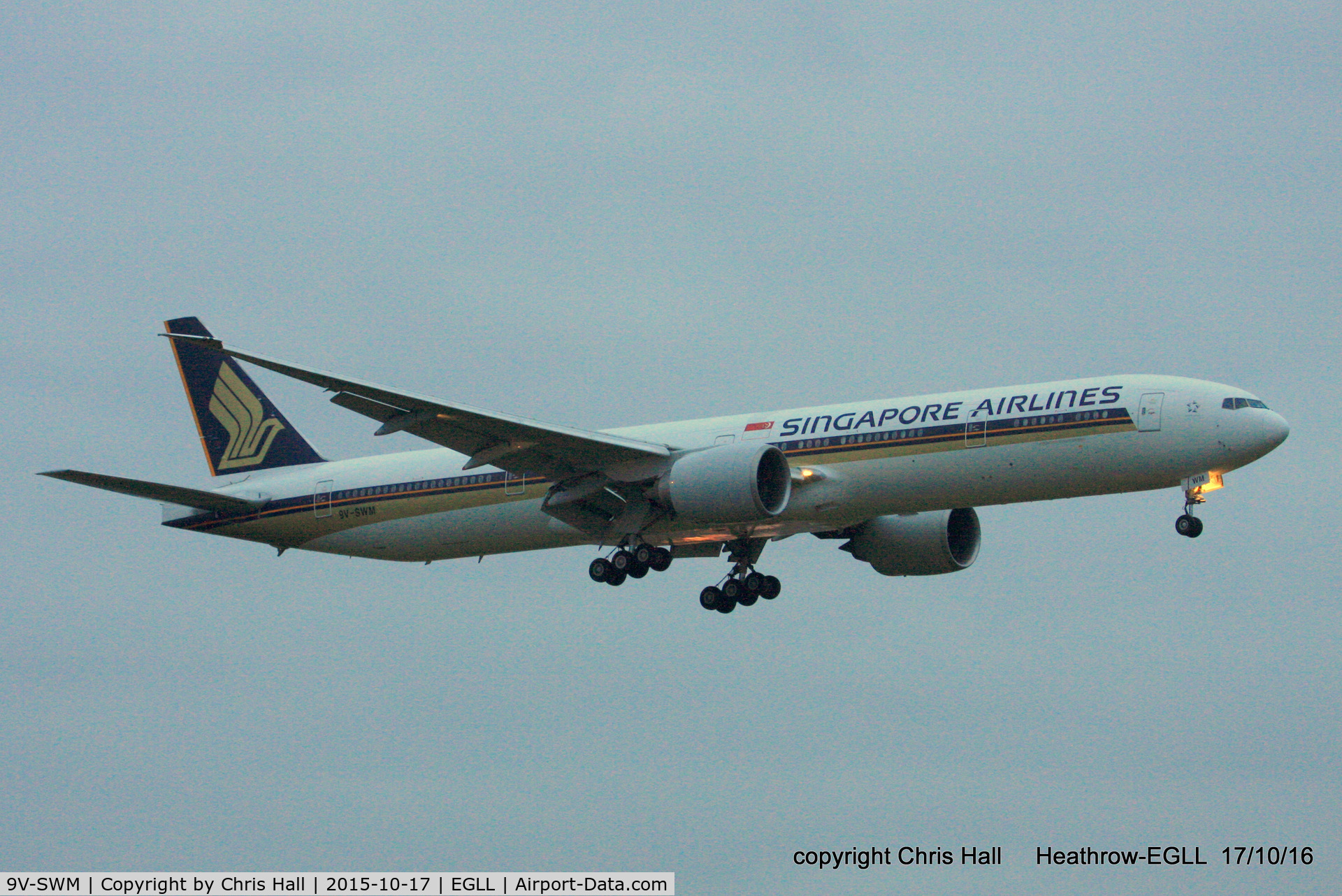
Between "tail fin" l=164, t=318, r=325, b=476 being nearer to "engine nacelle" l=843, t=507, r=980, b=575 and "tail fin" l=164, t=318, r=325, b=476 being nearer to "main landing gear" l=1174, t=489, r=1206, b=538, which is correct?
"engine nacelle" l=843, t=507, r=980, b=575

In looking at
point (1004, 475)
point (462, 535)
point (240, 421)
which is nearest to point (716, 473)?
point (1004, 475)

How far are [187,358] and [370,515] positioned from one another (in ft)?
30.0

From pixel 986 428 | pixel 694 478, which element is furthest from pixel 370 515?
pixel 986 428

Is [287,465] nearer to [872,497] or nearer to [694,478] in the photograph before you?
[694,478]

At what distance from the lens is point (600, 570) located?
42156 mm

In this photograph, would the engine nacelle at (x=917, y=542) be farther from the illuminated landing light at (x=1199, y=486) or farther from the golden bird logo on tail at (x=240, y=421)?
the golden bird logo on tail at (x=240, y=421)

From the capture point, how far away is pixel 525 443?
133 feet

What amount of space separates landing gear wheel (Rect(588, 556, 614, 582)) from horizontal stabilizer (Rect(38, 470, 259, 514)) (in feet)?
34.0

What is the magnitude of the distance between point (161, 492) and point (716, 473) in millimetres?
15179

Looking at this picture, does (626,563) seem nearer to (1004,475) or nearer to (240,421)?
(1004,475)

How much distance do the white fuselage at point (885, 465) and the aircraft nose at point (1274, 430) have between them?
36mm

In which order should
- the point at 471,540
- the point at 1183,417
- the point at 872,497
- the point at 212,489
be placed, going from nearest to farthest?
1. the point at 1183,417
2. the point at 872,497
3. the point at 471,540
4. the point at 212,489

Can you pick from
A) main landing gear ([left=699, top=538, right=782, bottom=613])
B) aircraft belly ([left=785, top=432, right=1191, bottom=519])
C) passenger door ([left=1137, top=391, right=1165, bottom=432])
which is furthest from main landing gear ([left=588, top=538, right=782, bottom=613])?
passenger door ([left=1137, top=391, right=1165, bottom=432])

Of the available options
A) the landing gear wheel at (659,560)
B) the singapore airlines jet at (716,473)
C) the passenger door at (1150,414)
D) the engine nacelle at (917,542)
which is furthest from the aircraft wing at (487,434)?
the passenger door at (1150,414)
